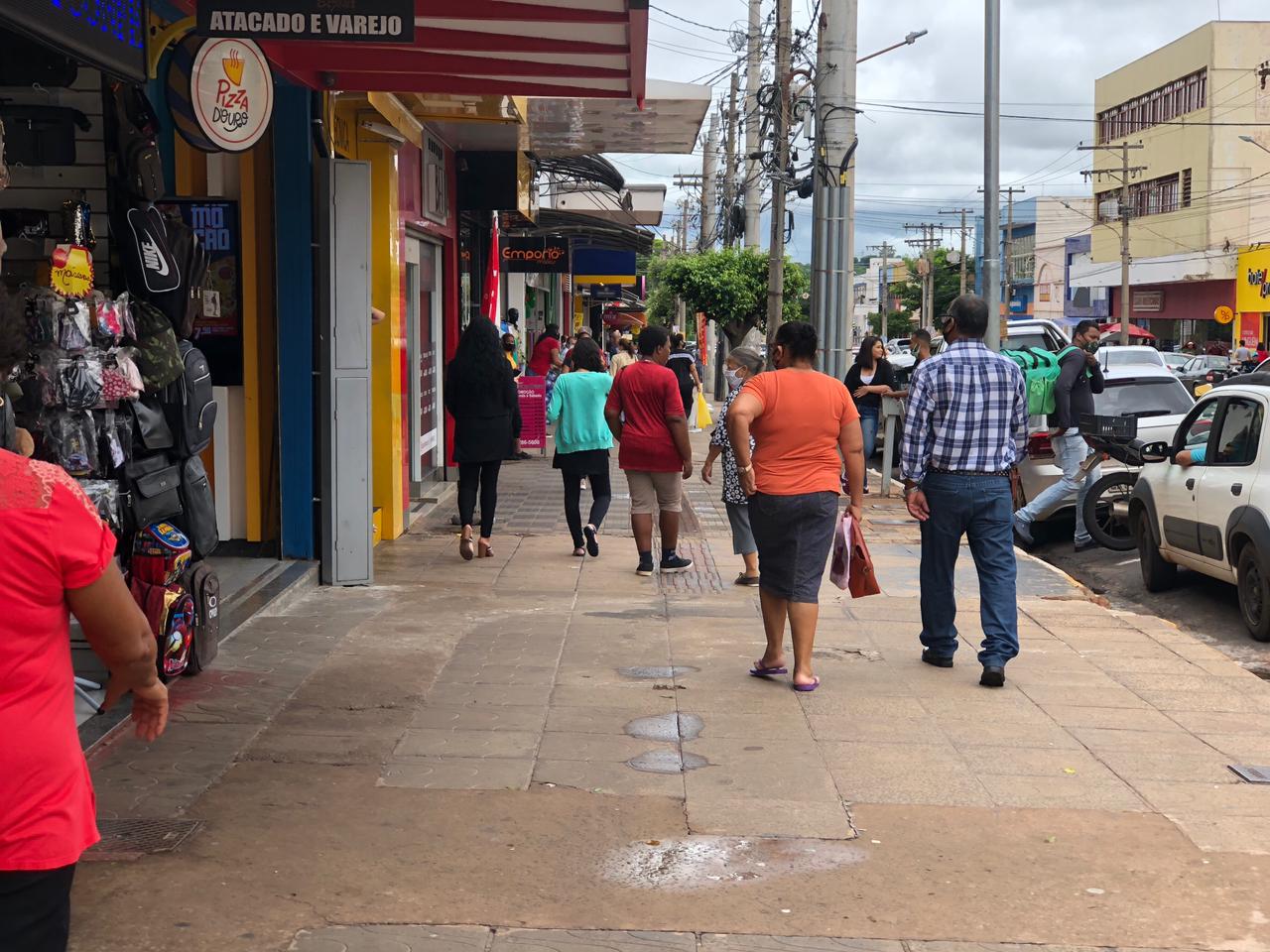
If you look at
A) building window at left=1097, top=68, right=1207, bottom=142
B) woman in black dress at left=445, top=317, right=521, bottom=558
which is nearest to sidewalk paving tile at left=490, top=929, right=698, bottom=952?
woman in black dress at left=445, top=317, right=521, bottom=558

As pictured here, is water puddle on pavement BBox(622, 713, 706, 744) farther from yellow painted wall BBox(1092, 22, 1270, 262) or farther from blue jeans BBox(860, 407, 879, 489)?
yellow painted wall BBox(1092, 22, 1270, 262)

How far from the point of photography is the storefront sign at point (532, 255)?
2281cm

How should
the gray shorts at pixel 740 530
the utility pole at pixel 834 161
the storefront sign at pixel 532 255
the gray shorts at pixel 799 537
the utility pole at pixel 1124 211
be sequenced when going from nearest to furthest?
the gray shorts at pixel 799 537
the gray shorts at pixel 740 530
the utility pole at pixel 834 161
the storefront sign at pixel 532 255
the utility pole at pixel 1124 211

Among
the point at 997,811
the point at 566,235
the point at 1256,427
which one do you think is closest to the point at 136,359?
the point at 997,811

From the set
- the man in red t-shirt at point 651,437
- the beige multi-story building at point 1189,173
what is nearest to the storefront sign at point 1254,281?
the beige multi-story building at point 1189,173

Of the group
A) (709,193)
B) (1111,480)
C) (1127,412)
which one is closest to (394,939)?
(1111,480)

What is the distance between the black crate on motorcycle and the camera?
12461 millimetres

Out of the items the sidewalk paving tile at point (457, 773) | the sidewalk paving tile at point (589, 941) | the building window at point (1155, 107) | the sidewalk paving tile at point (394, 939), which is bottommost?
the sidewalk paving tile at point (589, 941)

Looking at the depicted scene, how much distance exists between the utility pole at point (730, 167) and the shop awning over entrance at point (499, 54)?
28.4m

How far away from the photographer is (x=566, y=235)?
24.9 m

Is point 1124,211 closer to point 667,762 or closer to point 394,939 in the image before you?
point 667,762

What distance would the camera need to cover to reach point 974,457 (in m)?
7.24

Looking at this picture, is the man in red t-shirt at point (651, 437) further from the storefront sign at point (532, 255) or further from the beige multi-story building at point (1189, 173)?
the beige multi-story building at point (1189, 173)

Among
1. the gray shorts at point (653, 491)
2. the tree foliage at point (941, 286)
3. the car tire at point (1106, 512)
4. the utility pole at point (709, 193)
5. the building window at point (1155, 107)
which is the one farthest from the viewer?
the tree foliage at point (941, 286)
